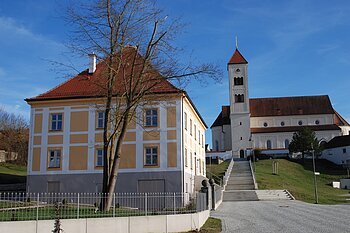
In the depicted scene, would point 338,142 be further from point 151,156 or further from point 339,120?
point 151,156

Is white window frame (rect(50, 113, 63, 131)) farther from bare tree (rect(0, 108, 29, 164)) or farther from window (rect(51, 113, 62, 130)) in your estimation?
bare tree (rect(0, 108, 29, 164))

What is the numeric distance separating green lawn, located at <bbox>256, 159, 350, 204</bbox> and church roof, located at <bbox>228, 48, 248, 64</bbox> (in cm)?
2544

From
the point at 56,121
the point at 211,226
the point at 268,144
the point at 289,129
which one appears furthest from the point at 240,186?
the point at 289,129

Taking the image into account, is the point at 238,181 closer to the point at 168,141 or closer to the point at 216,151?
the point at 168,141

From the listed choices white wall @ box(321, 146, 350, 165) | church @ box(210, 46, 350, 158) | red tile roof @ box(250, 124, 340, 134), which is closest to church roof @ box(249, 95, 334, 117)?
church @ box(210, 46, 350, 158)

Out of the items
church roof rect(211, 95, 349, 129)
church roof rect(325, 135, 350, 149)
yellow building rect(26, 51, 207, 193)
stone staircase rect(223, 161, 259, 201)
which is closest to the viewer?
yellow building rect(26, 51, 207, 193)

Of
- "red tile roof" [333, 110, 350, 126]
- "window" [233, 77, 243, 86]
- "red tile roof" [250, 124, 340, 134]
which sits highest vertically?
"window" [233, 77, 243, 86]

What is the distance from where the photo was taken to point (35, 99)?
3419cm

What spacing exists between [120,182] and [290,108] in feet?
219

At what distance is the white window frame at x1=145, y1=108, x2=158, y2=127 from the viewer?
32.8 meters

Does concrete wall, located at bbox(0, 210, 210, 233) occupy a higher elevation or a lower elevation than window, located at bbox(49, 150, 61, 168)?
lower

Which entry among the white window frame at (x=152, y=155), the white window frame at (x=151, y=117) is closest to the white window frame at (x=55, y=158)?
the white window frame at (x=152, y=155)

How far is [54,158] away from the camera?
33500 millimetres

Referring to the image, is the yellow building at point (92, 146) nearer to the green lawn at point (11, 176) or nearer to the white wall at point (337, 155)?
the green lawn at point (11, 176)
